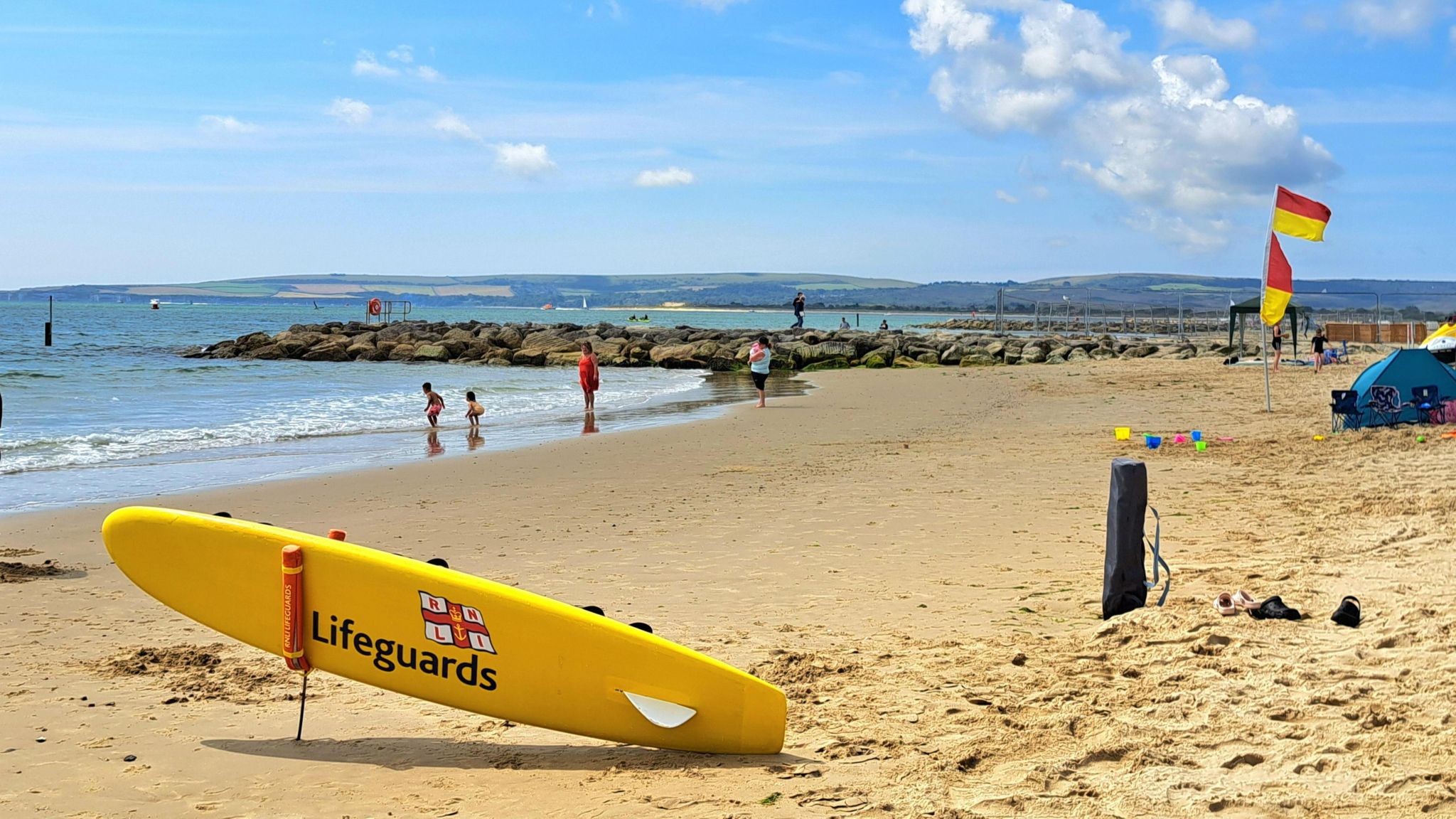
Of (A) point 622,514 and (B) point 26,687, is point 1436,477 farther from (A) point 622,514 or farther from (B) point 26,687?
(B) point 26,687

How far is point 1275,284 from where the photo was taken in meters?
15.5

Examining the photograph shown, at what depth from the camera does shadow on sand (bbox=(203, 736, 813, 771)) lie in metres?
4.22

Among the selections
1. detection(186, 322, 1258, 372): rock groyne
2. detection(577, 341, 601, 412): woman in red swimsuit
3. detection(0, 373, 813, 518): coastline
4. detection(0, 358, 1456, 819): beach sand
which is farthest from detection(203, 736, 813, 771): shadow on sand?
detection(186, 322, 1258, 372): rock groyne

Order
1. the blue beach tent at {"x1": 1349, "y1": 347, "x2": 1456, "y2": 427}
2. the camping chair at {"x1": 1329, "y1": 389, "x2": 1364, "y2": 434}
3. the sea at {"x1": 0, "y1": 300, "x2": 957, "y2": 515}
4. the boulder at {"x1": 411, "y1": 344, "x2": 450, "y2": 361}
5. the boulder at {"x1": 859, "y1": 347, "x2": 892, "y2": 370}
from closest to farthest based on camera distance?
the sea at {"x1": 0, "y1": 300, "x2": 957, "y2": 515}, the camping chair at {"x1": 1329, "y1": 389, "x2": 1364, "y2": 434}, the blue beach tent at {"x1": 1349, "y1": 347, "x2": 1456, "y2": 427}, the boulder at {"x1": 859, "y1": 347, "x2": 892, "y2": 370}, the boulder at {"x1": 411, "y1": 344, "x2": 450, "y2": 361}

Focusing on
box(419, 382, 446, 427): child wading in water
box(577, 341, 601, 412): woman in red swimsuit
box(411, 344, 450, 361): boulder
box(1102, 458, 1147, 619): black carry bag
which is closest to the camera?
box(1102, 458, 1147, 619): black carry bag

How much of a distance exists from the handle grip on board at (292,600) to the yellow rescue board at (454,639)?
4cm

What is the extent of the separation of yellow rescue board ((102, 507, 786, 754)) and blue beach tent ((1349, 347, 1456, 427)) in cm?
1204

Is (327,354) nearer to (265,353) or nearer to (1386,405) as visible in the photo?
(265,353)

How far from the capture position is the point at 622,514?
9.42 m

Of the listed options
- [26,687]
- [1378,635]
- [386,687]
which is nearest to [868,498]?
[1378,635]

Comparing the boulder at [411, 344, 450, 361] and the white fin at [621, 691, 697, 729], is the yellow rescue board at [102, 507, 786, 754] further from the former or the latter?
the boulder at [411, 344, 450, 361]

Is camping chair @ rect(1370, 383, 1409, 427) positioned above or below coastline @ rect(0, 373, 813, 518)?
above

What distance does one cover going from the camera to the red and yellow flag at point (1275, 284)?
50.9ft

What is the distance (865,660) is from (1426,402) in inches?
444
